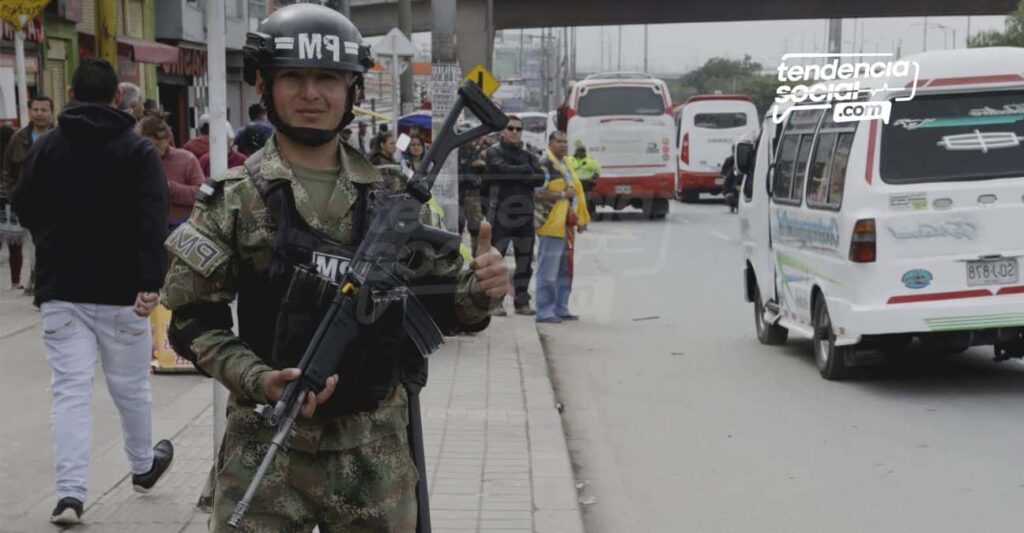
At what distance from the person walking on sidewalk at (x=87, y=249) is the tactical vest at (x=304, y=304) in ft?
8.43

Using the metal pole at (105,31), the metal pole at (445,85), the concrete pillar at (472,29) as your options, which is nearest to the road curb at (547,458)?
the metal pole at (445,85)

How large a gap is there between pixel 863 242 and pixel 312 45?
6.77 meters

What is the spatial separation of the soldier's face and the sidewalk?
2779 mm

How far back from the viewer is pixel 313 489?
11.5ft

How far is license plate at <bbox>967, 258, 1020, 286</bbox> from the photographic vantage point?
9617 millimetres

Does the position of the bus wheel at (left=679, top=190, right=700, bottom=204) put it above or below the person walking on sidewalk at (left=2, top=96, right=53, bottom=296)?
below

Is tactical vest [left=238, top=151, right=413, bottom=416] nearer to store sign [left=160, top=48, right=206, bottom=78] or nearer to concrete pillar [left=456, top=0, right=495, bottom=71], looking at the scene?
store sign [left=160, top=48, right=206, bottom=78]

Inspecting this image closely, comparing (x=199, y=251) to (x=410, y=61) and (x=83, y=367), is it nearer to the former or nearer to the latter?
(x=83, y=367)

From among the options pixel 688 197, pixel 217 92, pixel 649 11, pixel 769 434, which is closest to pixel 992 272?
pixel 769 434

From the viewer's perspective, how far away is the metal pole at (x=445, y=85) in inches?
585

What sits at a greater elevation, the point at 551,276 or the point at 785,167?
the point at 785,167

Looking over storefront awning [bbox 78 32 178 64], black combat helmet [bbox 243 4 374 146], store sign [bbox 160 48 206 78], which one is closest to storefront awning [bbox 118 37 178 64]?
storefront awning [bbox 78 32 178 64]

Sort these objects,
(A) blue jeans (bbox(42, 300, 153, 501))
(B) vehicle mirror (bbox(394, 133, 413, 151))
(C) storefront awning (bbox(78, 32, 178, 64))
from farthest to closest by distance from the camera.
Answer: (C) storefront awning (bbox(78, 32, 178, 64)) → (B) vehicle mirror (bbox(394, 133, 413, 151)) → (A) blue jeans (bbox(42, 300, 153, 501))

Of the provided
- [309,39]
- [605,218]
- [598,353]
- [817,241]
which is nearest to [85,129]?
[309,39]
